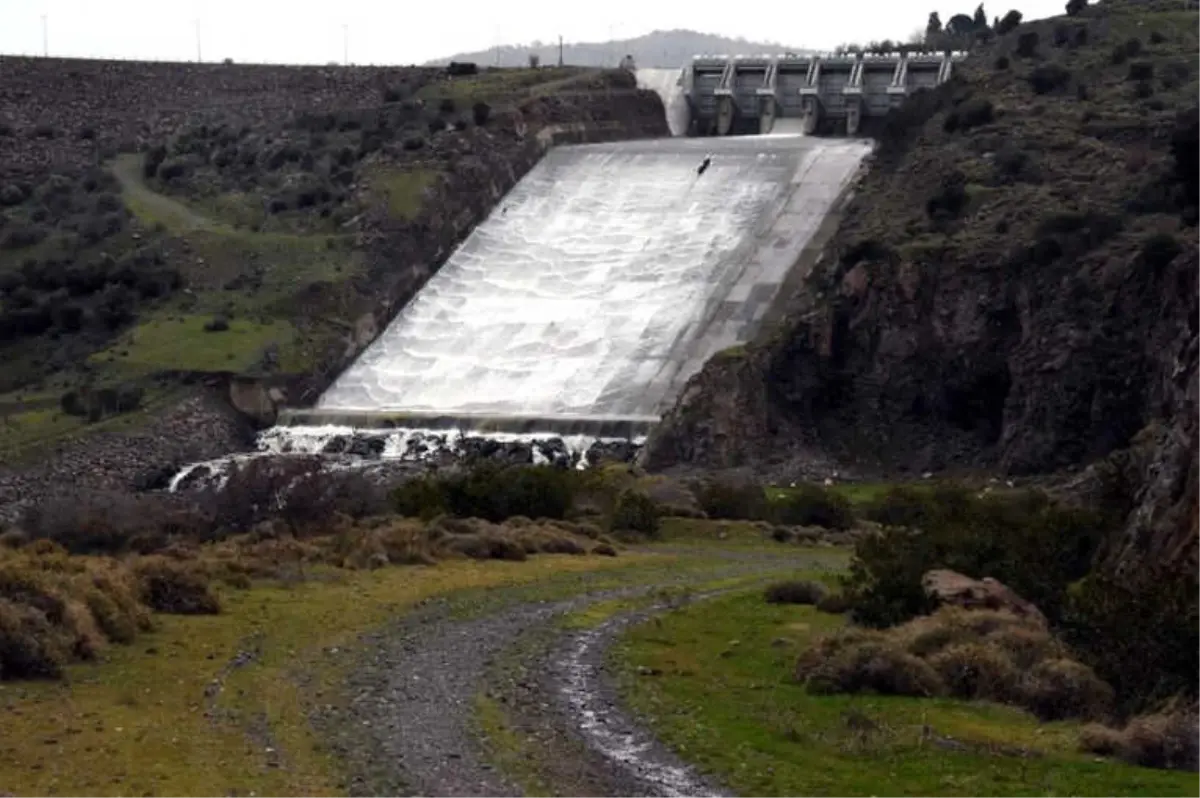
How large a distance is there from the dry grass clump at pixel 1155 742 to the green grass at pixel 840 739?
0.74 ft

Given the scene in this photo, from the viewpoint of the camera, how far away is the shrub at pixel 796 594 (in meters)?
26.8

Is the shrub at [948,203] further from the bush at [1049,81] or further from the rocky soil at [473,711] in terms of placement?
the rocky soil at [473,711]

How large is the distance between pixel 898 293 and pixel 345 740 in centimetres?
4306

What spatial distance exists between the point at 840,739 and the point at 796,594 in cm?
1113

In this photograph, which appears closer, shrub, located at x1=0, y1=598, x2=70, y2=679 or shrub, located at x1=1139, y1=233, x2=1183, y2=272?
shrub, located at x1=0, y1=598, x2=70, y2=679

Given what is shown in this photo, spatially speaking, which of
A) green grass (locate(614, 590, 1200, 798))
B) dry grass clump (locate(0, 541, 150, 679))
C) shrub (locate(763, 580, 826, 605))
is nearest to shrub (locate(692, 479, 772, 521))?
shrub (locate(763, 580, 826, 605))

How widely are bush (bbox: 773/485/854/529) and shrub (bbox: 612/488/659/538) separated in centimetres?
469

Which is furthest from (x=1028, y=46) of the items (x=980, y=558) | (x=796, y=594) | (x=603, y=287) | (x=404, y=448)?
(x=980, y=558)

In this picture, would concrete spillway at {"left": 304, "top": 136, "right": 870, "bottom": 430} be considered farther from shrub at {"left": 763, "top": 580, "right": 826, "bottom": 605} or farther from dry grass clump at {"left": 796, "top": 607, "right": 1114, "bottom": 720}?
dry grass clump at {"left": 796, "top": 607, "right": 1114, "bottom": 720}

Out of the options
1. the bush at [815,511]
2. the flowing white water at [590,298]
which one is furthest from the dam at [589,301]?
the bush at [815,511]

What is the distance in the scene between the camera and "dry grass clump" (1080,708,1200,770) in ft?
48.3

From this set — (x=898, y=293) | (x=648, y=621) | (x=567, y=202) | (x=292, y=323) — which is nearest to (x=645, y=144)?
(x=567, y=202)

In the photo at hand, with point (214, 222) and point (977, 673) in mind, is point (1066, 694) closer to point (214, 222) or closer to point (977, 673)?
point (977, 673)

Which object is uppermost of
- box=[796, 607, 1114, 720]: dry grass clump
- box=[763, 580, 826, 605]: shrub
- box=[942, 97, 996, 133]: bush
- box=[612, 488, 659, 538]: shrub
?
box=[942, 97, 996, 133]: bush
